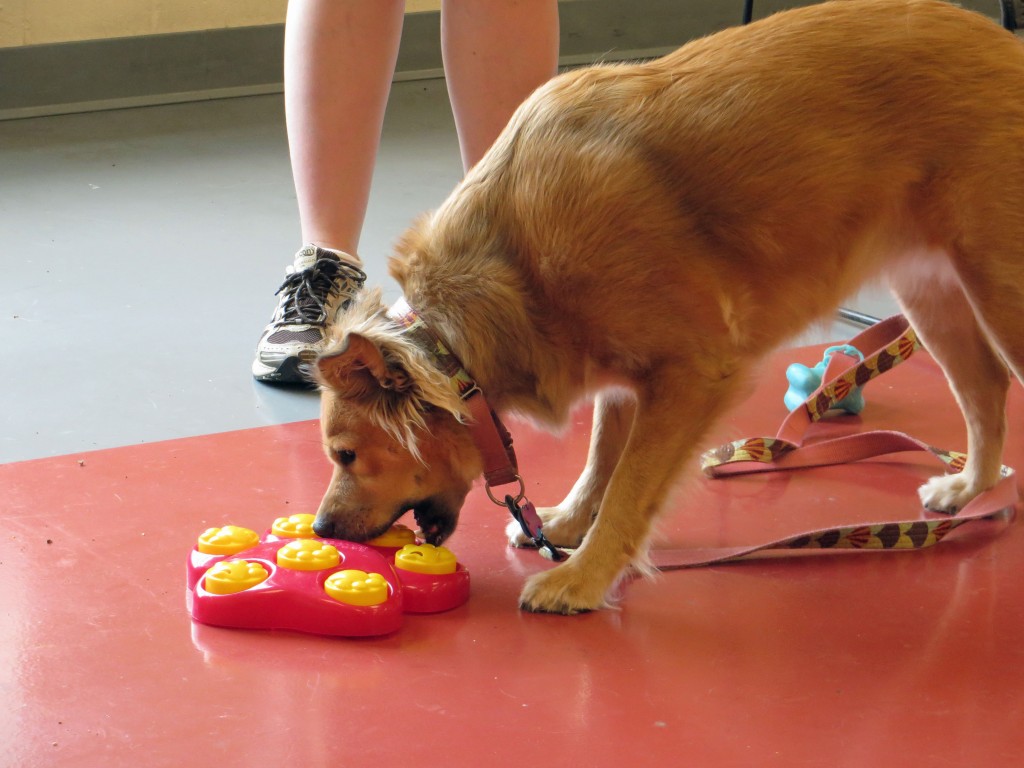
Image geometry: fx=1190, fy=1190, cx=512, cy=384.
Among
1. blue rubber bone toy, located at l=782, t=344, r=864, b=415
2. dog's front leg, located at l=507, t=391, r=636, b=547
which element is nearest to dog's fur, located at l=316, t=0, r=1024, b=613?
dog's front leg, located at l=507, t=391, r=636, b=547

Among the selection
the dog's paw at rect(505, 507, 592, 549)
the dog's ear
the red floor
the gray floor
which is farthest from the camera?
the gray floor

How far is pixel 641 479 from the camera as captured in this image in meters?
2.17

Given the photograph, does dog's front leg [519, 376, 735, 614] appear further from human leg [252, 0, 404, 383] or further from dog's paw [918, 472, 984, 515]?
human leg [252, 0, 404, 383]

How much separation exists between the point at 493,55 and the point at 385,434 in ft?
4.75

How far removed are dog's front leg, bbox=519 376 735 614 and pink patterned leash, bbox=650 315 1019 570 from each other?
0.43 ft

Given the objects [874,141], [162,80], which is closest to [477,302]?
[874,141]

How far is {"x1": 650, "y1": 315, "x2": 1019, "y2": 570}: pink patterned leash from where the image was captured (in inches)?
89.4

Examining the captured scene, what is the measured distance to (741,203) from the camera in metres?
2.13

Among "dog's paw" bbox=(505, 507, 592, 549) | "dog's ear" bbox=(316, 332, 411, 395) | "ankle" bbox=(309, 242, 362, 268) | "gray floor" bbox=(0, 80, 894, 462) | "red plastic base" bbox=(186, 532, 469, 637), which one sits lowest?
"gray floor" bbox=(0, 80, 894, 462)

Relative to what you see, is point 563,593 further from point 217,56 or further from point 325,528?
point 217,56

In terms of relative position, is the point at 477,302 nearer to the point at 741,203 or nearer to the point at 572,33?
the point at 741,203

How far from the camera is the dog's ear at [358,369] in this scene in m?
1.92

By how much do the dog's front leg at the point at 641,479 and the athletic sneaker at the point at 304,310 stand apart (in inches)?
46.8

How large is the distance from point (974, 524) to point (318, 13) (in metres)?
2.00
